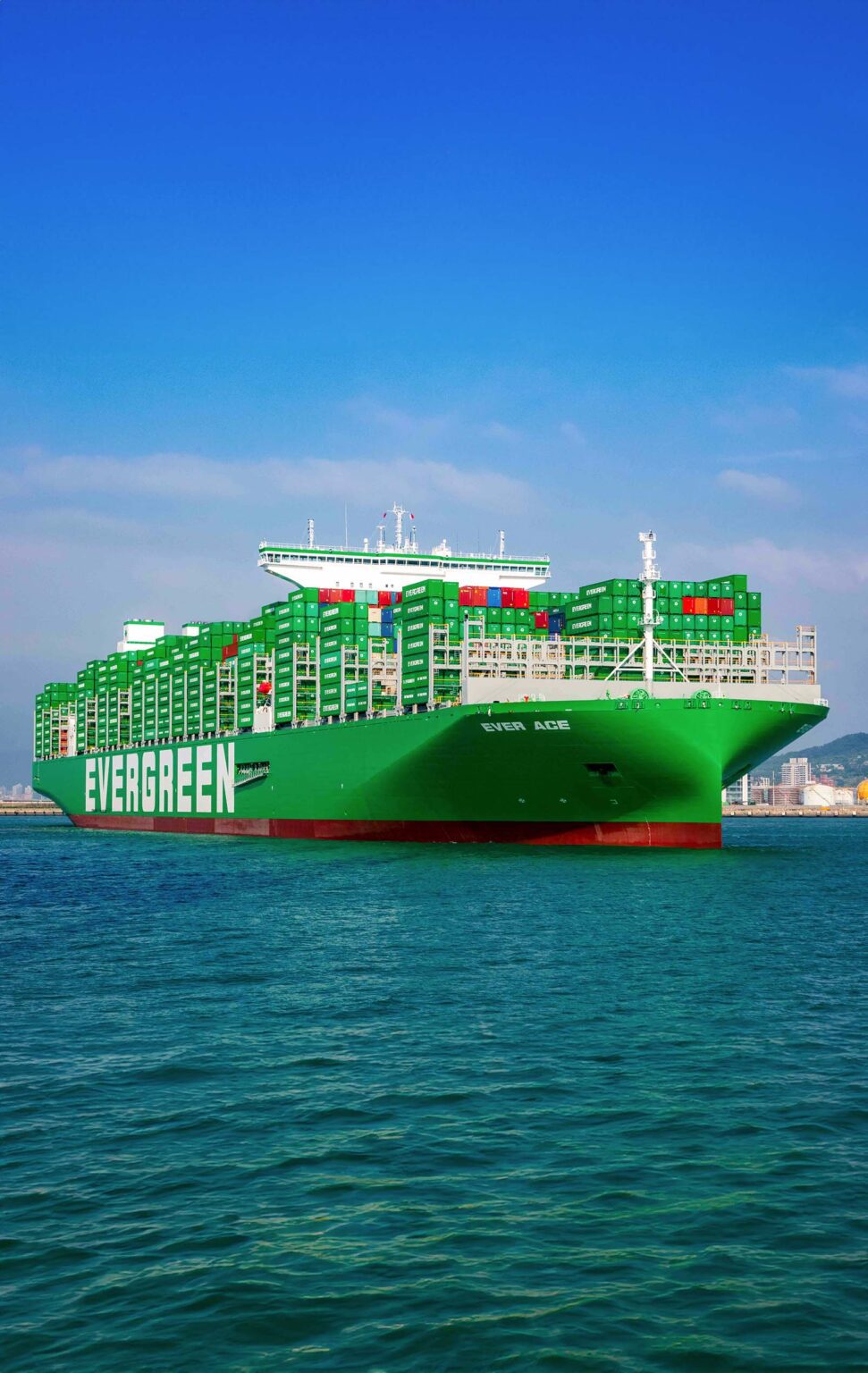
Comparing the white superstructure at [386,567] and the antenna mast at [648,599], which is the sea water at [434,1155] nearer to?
the antenna mast at [648,599]

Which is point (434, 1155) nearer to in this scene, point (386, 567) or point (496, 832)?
point (496, 832)

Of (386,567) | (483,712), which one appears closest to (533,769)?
(483,712)

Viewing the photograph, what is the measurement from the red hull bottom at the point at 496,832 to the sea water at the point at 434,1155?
23.9m

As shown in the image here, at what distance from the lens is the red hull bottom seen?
4981 centimetres

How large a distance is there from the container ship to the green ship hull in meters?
0.09

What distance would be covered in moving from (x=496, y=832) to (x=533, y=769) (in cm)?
544

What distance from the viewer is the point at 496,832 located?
2095 inches

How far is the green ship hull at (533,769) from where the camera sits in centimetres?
4634

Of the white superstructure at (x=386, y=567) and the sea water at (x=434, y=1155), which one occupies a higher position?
the white superstructure at (x=386, y=567)

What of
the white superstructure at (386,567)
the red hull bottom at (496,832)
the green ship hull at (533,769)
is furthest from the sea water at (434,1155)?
the white superstructure at (386,567)

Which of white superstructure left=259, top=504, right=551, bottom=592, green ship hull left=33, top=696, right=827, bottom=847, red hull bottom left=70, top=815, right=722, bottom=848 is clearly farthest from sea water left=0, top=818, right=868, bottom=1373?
white superstructure left=259, top=504, right=551, bottom=592

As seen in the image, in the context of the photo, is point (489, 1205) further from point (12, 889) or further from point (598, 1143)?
point (12, 889)

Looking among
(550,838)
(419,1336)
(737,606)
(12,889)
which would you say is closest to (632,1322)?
(419,1336)

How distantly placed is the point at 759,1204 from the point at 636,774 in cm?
3700
